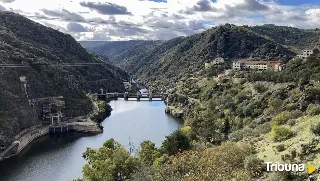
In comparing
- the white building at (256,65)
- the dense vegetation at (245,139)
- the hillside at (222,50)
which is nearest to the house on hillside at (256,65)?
the white building at (256,65)

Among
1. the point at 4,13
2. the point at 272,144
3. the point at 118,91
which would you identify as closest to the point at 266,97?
the point at 272,144

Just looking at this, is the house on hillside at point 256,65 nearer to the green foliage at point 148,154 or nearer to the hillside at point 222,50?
the hillside at point 222,50

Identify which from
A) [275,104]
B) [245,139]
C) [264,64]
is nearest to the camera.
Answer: [245,139]

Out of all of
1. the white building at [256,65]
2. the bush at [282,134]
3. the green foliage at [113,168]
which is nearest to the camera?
the bush at [282,134]

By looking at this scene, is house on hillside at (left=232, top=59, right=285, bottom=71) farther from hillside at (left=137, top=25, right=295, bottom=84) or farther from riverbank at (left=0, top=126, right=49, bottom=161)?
riverbank at (left=0, top=126, right=49, bottom=161)

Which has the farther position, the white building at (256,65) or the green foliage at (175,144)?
the white building at (256,65)

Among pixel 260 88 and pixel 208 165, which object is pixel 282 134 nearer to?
pixel 208 165

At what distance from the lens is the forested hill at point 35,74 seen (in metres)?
72.5

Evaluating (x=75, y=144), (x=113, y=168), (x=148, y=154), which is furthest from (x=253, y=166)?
(x=75, y=144)

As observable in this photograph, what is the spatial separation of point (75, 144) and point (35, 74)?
27253 mm

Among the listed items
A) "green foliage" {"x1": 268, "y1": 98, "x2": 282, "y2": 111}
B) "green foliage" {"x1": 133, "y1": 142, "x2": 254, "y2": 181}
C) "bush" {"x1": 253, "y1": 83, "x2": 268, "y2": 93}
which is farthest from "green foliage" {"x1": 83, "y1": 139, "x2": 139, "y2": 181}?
"bush" {"x1": 253, "y1": 83, "x2": 268, "y2": 93}

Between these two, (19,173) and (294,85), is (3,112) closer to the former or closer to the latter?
(19,173)

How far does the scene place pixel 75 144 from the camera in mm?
69688

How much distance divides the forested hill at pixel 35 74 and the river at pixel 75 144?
6158 mm
